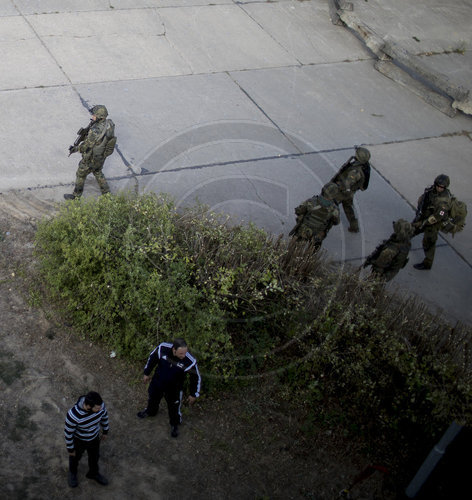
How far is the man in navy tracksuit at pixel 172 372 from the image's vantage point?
5574 millimetres

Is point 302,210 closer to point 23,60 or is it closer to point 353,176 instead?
point 353,176

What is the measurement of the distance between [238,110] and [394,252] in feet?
14.8

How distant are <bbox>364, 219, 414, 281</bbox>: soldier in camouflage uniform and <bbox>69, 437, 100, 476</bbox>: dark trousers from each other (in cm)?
390

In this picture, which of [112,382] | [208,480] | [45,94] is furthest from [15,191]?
[208,480]

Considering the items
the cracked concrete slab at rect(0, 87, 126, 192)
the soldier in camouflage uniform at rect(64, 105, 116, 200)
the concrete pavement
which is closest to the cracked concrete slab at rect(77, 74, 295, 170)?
the concrete pavement

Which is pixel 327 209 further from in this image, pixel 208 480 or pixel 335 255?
pixel 208 480

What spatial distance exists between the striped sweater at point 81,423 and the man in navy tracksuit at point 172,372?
692mm

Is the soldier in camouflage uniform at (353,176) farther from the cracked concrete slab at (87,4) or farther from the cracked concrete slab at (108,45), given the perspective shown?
the cracked concrete slab at (87,4)

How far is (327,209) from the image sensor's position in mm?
7777

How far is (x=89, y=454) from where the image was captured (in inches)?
211

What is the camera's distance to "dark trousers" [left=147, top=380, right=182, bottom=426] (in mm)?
5781

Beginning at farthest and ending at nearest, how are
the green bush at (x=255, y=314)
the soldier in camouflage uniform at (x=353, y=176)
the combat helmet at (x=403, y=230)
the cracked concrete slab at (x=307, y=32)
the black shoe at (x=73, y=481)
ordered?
the cracked concrete slab at (x=307, y=32) < the soldier in camouflage uniform at (x=353, y=176) < the combat helmet at (x=403, y=230) < the green bush at (x=255, y=314) < the black shoe at (x=73, y=481)

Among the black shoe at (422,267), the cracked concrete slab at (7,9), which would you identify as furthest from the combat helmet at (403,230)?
the cracked concrete slab at (7,9)

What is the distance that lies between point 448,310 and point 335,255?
1676mm
